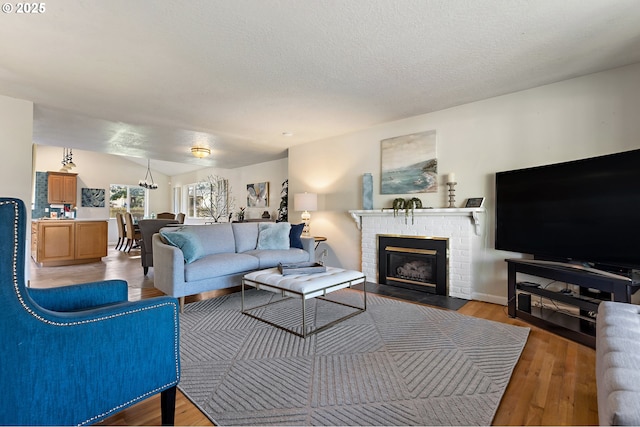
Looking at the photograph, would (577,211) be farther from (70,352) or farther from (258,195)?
(258,195)

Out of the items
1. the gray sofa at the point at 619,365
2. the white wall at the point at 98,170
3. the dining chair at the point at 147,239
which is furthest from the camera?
the white wall at the point at 98,170

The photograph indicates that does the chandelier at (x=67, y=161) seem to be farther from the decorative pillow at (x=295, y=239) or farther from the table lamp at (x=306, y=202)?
the decorative pillow at (x=295, y=239)

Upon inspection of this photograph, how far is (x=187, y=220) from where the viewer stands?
10180 millimetres

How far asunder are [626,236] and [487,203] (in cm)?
129

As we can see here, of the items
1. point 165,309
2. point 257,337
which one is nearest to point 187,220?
point 257,337

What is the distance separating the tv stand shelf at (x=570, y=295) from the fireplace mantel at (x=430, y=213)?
0.69 m

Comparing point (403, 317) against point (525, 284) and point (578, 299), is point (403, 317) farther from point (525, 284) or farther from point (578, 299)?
point (578, 299)

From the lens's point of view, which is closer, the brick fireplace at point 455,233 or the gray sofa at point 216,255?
the gray sofa at point 216,255

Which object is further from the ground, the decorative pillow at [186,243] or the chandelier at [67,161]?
the chandelier at [67,161]

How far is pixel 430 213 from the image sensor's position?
375cm

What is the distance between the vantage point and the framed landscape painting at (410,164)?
12.6 ft

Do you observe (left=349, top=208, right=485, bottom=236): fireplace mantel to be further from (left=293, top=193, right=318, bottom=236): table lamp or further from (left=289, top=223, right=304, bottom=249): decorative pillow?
(left=289, top=223, right=304, bottom=249): decorative pillow

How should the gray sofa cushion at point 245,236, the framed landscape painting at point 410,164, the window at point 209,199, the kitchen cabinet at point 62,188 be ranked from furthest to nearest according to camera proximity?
the window at point 209,199
the kitchen cabinet at point 62,188
the gray sofa cushion at point 245,236
the framed landscape painting at point 410,164

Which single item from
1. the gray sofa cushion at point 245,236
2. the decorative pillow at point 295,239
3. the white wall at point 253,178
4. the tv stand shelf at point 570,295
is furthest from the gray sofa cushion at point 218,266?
the white wall at point 253,178
